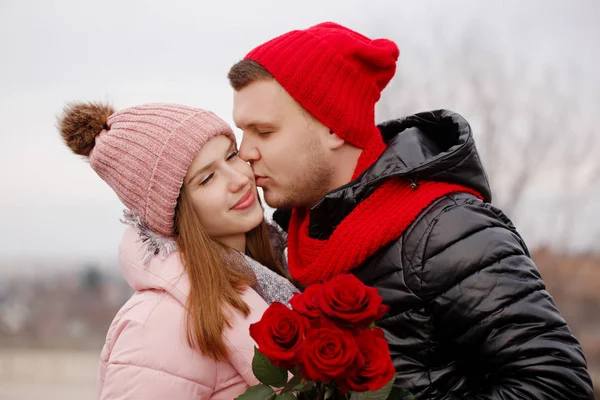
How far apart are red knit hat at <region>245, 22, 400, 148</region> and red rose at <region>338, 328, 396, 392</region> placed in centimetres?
106

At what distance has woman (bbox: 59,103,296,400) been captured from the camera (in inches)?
70.6

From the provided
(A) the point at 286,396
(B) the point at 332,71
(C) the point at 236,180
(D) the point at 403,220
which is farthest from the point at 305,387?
(B) the point at 332,71

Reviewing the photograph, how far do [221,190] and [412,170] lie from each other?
0.63 m

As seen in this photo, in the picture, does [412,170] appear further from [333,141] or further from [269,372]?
[269,372]

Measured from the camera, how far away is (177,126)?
2.01m

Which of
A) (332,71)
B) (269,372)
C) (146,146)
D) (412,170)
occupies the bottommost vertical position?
(269,372)

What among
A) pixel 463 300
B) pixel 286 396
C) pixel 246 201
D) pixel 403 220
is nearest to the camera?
pixel 286 396

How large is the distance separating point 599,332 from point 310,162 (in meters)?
4.48

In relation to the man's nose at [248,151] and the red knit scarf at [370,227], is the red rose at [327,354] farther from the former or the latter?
the man's nose at [248,151]

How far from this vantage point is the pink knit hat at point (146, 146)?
78.1 inches

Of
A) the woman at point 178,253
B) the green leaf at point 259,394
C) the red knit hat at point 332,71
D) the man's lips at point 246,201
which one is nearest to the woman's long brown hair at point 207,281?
the woman at point 178,253

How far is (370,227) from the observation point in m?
1.89

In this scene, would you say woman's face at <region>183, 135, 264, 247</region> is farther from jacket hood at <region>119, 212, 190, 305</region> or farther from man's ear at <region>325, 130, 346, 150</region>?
man's ear at <region>325, 130, 346, 150</region>

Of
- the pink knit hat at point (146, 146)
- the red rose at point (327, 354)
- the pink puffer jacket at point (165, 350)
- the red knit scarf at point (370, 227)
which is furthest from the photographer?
the pink knit hat at point (146, 146)
